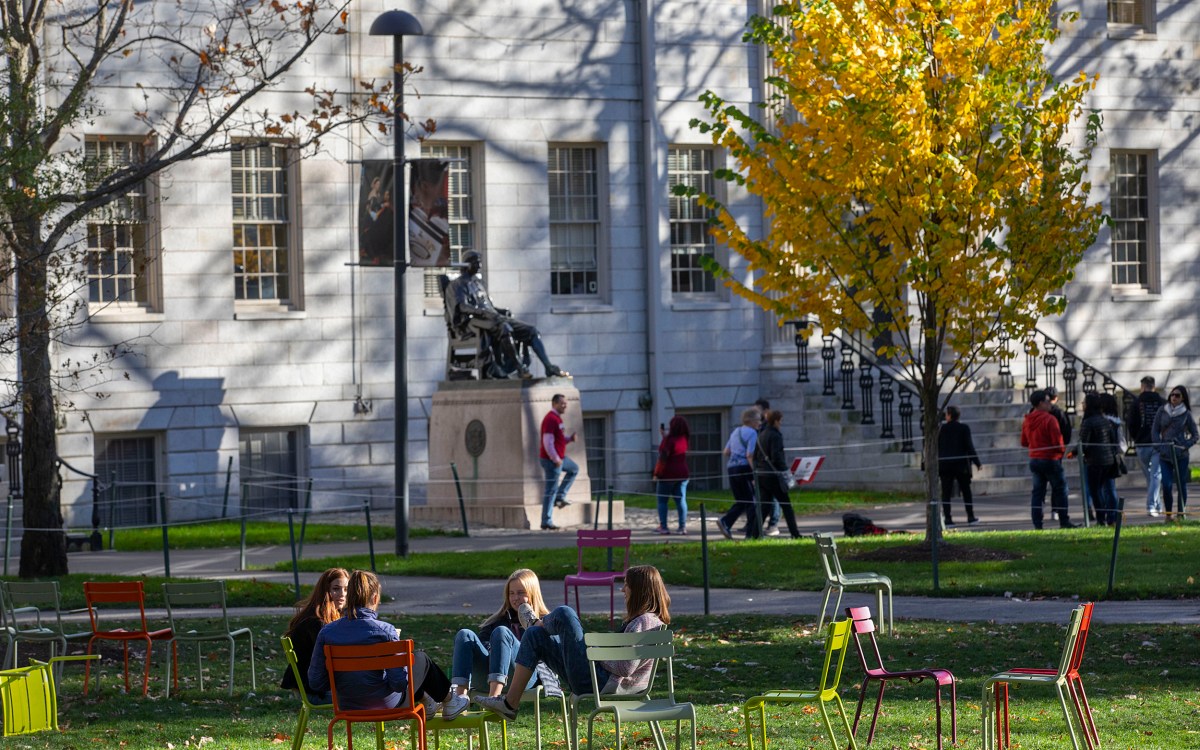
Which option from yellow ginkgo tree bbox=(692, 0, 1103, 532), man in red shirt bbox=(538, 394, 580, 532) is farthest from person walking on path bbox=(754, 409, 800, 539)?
yellow ginkgo tree bbox=(692, 0, 1103, 532)

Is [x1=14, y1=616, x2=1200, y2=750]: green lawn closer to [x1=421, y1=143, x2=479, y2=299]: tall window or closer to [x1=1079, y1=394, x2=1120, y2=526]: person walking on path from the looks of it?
[x1=1079, y1=394, x2=1120, y2=526]: person walking on path

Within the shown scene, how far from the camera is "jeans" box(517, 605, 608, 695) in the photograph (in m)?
11.2

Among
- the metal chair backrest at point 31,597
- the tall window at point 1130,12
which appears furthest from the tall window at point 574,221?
the metal chair backrest at point 31,597

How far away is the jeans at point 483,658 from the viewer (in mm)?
11336

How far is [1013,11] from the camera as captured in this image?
870 inches

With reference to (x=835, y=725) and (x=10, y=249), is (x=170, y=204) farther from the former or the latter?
(x=835, y=725)

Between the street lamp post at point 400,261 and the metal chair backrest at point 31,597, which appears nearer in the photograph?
the metal chair backrest at point 31,597

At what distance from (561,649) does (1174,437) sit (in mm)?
17120

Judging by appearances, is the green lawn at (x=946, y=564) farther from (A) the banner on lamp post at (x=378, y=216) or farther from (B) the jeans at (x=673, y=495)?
(A) the banner on lamp post at (x=378, y=216)

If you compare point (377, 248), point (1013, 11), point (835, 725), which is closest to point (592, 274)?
point (377, 248)

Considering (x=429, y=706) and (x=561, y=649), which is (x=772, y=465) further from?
(x=429, y=706)

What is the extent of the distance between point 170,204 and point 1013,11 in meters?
13.9

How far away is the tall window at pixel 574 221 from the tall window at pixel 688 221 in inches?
59.1

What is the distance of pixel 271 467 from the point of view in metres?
31.5
